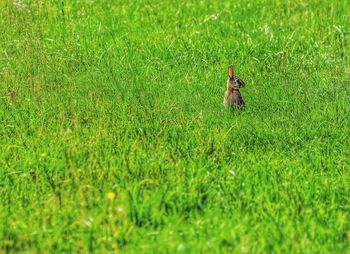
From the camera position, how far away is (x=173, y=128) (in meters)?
6.62

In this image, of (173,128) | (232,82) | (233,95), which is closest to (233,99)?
(233,95)

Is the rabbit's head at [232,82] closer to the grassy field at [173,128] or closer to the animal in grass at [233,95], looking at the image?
the animal in grass at [233,95]

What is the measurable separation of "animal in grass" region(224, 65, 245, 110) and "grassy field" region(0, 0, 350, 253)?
0.27 feet

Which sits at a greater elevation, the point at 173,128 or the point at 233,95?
the point at 233,95

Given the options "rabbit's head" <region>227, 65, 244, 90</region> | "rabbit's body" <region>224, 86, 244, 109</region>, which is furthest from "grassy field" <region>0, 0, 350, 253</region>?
"rabbit's head" <region>227, 65, 244, 90</region>

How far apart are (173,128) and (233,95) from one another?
0.71 m

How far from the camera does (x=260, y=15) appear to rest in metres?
9.84

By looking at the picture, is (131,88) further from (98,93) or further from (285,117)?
(285,117)

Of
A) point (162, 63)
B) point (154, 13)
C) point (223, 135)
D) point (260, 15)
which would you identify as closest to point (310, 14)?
point (260, 15)

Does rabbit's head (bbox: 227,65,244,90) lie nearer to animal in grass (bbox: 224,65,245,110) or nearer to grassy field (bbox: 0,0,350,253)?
animal in grass (bbox: 224,65,245,110)

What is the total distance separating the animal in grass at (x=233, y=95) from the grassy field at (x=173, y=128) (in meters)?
0.08

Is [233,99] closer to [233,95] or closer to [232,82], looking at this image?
[233,95]

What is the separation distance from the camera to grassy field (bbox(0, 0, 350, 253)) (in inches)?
194

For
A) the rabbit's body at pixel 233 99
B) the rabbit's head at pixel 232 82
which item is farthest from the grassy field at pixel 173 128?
the rabbit's head at pixel 232 82
